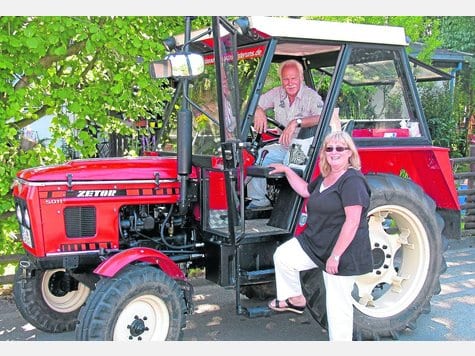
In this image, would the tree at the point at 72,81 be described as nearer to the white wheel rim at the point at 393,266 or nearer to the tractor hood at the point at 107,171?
the tractor hood at the point at 107,171

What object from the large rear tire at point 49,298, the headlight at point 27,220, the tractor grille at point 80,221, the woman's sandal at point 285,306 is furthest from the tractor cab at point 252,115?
the large rear tire at point 49,298

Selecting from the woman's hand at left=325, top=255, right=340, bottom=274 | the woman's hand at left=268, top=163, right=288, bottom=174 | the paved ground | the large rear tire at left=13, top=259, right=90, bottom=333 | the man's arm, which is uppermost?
the man's arm

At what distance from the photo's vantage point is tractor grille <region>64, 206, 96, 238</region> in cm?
419

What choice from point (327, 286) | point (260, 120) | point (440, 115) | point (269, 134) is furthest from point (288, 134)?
point (440, 115)

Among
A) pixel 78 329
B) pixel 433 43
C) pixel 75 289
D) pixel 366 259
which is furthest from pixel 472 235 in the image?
pixel 78 329

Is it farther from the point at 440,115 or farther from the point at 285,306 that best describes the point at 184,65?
the point at 440,115

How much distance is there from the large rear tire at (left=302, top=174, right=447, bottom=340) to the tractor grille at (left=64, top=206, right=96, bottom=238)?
2066mm

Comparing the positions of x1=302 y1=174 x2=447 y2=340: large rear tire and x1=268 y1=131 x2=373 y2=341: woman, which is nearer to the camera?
x1=268 y1=131 x2=373 y2=341: woman

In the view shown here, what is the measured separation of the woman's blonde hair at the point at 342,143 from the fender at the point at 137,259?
124cm

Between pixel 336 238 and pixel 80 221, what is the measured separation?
5.94ft

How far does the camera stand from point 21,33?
16.8 feet

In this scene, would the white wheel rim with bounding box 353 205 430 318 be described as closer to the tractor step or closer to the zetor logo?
the tractor step

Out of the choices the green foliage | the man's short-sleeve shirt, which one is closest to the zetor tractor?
the man's short-sleeve shirt

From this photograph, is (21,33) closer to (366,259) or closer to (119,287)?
(119,287)
